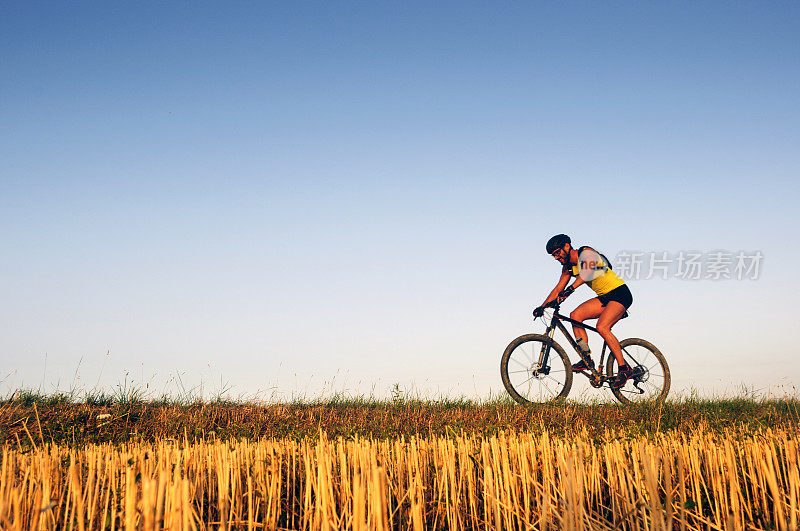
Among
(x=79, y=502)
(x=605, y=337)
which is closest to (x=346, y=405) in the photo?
(x=605, y=337)

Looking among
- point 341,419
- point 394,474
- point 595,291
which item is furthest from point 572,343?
point 394,474

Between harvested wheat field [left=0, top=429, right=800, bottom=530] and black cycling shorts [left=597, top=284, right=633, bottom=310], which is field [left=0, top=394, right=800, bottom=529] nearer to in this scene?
harvested wheat field [left=0, top=429, right=800, bottom=530]

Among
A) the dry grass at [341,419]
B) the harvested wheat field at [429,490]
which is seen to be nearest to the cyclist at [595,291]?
the dry grass at [341,419]

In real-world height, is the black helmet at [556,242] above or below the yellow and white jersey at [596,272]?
above

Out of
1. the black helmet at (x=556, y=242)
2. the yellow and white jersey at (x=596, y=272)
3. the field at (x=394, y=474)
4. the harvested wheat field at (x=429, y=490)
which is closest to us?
the field at (x=394, y=474)

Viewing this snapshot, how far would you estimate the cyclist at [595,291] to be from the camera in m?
8.89

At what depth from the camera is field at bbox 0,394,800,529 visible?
2480 mm

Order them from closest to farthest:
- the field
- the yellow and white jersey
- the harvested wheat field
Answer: the field → the harvested wheat field → the yellow and white jersey

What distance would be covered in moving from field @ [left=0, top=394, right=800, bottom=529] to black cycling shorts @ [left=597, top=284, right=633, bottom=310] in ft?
5.55

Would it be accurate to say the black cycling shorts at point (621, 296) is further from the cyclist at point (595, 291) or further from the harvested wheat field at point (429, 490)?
the harvested wheat field at point (429, 490)

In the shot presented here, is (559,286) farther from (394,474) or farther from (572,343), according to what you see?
(394,474)

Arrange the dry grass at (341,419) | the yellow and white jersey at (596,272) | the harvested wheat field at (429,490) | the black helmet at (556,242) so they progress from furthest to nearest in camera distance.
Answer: the black helmet at (556,242) < the yellow and white jersey at (596,272) < the dry grass at (341,419) < the harvested wheat field at (429,490)

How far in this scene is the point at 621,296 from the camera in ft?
29.3

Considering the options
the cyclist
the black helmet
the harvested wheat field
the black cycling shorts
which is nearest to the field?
the harvested wheat field
